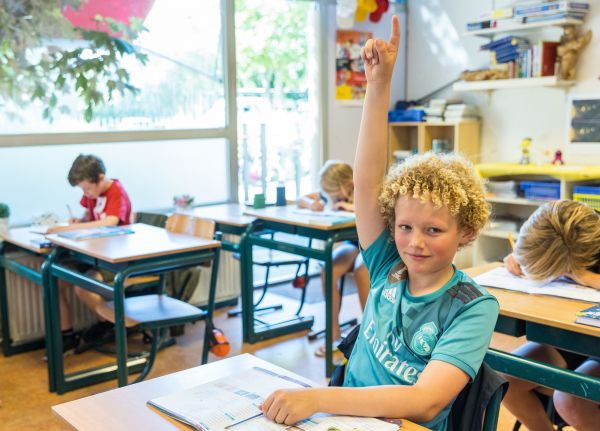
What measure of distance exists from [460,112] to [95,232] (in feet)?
9.59

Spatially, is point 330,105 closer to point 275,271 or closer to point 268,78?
point 268,78

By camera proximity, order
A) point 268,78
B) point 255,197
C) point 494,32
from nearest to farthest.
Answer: point 255,197, point 494,32, point 268,78

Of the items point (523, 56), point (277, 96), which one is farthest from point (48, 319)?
point (523, 56)

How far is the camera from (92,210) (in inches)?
A: 151

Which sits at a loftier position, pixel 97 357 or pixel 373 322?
pixel 373 322

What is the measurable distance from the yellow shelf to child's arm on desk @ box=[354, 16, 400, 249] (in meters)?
3.14

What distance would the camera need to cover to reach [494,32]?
4727mm

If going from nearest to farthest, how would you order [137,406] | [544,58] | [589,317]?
[137,406]
[589,317]
[544,58]

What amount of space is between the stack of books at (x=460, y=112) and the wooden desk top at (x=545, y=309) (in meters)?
3.24

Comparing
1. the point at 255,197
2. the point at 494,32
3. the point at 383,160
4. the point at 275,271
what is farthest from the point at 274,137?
the point at 383,160

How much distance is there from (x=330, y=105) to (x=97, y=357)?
2.62 m

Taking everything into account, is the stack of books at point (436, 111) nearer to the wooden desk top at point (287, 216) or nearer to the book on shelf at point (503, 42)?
the book on shelf at point (503, 42)

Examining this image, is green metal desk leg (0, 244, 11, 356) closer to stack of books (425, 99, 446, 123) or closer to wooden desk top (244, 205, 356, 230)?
wooden desk top (244, 205, 356, 230)

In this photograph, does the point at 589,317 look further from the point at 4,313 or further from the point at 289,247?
the point at 4,313
